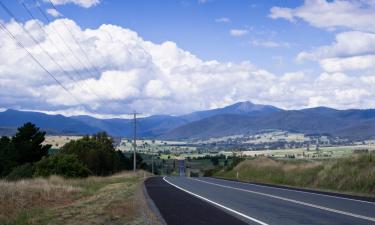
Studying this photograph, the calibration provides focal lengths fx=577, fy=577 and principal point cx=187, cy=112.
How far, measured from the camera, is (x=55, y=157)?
201 feet

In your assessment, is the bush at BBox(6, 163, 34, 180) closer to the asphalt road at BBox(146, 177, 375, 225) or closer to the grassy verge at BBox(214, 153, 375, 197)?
the grassy verge at BBox(214, 153, 375, 197)

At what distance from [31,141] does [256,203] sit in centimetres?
8428

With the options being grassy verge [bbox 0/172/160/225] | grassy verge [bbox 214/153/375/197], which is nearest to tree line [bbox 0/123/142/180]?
grassy verge [bbox 214/153/375/197]

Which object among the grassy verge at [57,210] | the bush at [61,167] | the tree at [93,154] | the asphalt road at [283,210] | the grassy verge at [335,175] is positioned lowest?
the asphalt road at [283,210]

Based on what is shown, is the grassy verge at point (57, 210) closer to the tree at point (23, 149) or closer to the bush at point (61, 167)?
the bush at point (61, 167)

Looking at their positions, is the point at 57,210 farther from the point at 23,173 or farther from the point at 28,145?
the point at 28,145

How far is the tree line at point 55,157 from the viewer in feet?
197

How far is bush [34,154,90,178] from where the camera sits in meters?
59.0

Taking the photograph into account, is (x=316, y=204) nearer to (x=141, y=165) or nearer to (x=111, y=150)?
(x=111, y=150)

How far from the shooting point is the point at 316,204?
23.6 m

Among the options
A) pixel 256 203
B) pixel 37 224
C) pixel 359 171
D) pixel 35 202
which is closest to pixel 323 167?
pixel 359 171

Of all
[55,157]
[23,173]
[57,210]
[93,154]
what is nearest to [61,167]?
[55,157]

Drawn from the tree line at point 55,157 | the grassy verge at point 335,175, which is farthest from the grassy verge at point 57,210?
the tree line at point 55,157

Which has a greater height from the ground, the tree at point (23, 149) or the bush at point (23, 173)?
the tree at point (23, 149)
